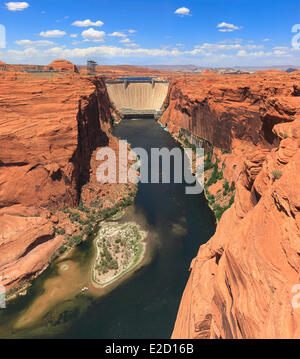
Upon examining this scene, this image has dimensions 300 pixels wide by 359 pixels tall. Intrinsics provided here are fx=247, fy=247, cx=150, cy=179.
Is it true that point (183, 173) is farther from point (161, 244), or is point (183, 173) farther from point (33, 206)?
point (33, 206)

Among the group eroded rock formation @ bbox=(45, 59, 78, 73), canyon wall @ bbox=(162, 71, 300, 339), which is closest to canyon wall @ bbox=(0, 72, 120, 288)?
canyon wall @ bbox=(162, 71, 300, 339)

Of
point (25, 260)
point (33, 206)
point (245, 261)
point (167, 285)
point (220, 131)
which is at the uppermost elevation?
point (220, 131)

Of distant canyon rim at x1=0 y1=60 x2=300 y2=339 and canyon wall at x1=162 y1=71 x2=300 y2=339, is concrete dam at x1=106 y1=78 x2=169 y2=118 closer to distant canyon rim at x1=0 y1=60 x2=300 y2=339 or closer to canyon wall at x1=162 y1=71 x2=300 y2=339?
distant canyon rim at x1=0 y1=60 x2=300 y2=339

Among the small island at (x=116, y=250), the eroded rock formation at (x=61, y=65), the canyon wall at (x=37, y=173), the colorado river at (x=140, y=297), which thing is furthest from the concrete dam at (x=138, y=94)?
the small island at (x=116, y=250)

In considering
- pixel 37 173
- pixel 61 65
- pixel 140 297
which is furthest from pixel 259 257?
pixel 61 65

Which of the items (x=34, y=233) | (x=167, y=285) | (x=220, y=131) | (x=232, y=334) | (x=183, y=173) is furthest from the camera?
(x=183, y=173)

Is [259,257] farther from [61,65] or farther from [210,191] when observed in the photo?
[61,65]
